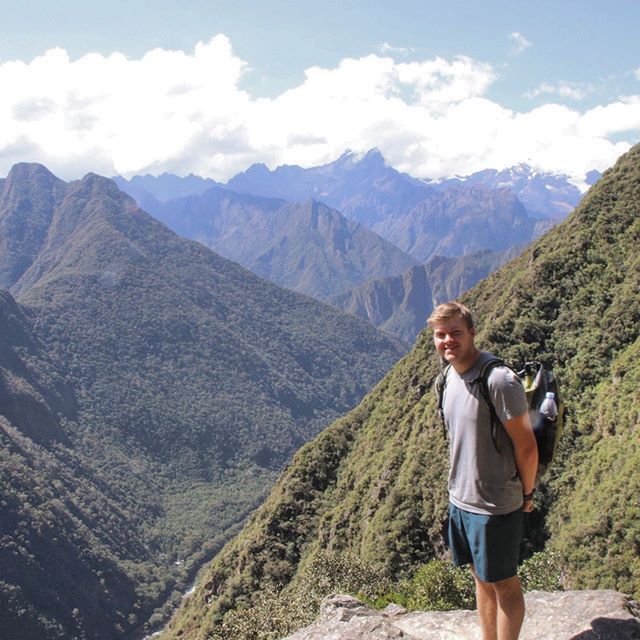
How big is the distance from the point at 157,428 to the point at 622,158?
478 feet

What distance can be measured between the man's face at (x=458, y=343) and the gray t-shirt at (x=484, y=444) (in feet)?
0.39

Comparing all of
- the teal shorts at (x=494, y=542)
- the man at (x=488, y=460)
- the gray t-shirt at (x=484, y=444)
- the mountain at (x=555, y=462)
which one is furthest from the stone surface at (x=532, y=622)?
the mountain at (x=555, y=462)

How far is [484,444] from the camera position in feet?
27.5

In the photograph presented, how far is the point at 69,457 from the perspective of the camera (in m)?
148

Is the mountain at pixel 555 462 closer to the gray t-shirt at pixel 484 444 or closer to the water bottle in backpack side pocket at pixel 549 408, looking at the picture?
the gray t-shirt at pixel 484 444

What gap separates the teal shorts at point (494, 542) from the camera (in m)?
8.60

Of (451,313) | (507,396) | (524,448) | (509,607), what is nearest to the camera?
(507,396)

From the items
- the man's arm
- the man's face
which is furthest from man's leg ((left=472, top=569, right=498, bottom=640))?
the man's face

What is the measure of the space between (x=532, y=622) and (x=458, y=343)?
5230 millimetres

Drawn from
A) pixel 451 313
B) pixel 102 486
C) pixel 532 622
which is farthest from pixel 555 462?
pixel 102 486

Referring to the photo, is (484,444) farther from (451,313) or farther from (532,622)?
(532,622)

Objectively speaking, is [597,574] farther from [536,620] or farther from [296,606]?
[536,620]

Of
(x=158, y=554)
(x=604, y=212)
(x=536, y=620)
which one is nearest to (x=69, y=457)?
(x=158, y=554)

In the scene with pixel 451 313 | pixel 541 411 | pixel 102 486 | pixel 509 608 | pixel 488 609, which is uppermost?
pixel 451 313
